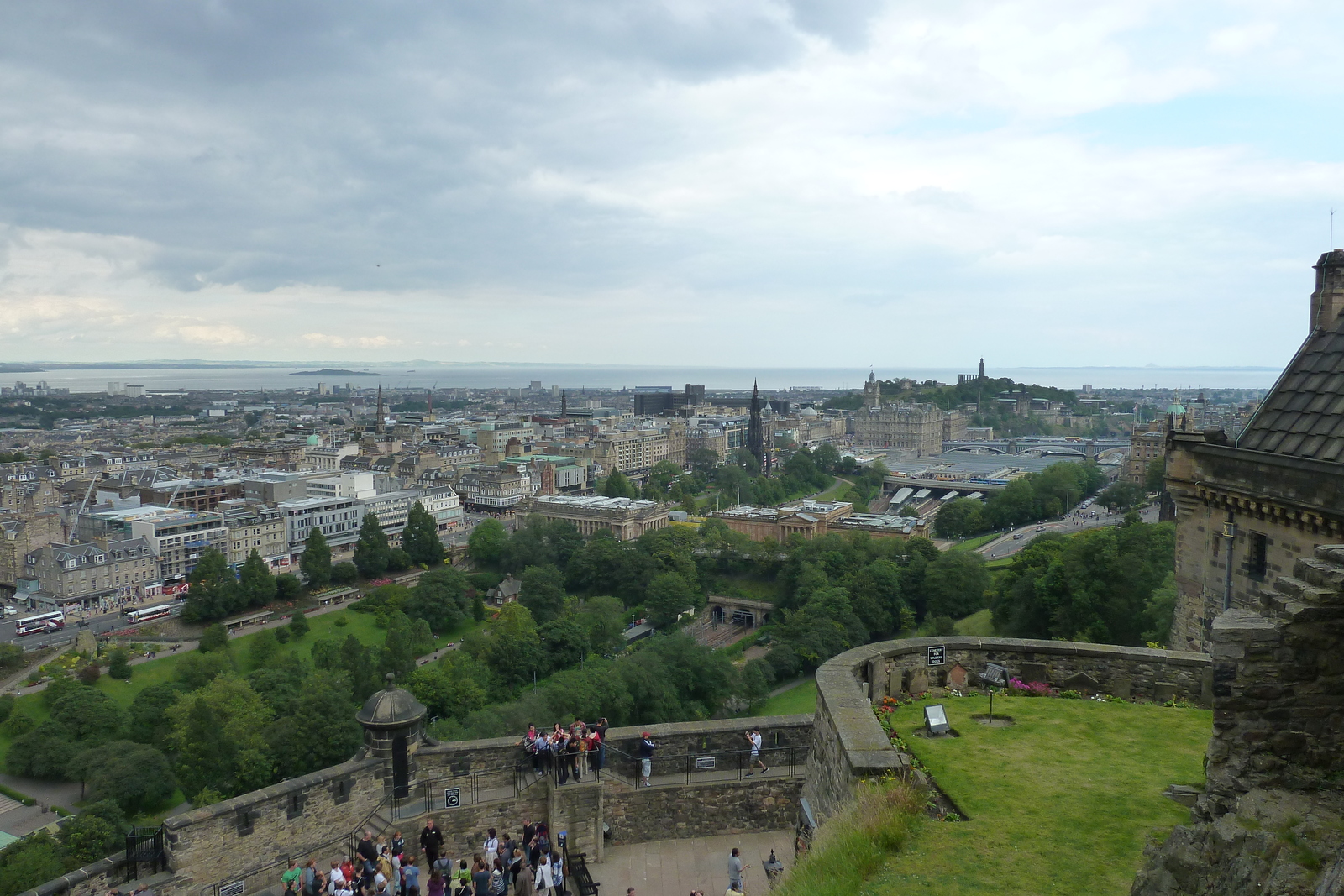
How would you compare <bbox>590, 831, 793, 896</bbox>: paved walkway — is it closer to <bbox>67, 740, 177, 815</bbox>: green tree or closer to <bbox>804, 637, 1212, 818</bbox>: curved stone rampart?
<bbox>804, 637, 1212, 818</bbox>: curved stone rampart

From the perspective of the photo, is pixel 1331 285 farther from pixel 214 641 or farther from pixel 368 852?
pixel 214 641

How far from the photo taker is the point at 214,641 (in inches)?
1661

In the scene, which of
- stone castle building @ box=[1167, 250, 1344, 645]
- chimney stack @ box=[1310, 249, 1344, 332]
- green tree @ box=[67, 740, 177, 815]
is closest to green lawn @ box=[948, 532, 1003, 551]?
green tree @ box=[67, 740, 177, 815]

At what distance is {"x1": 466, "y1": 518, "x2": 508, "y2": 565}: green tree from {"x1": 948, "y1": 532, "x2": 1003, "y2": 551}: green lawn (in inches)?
1190

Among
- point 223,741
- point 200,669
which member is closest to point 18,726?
point 200,669

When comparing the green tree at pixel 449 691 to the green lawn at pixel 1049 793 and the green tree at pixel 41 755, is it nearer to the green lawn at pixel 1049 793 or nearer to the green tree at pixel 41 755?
the green tree at pixel 41 755

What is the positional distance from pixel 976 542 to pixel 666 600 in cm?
2565

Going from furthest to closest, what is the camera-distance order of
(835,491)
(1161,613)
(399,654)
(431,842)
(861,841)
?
(835,491)
(399,654)
(1161,613)
(431,842)
(861,841)

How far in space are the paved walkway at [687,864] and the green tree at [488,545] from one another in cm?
5265

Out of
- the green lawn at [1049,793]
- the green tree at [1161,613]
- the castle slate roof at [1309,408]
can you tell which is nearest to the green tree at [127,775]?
the green tree at [1161,613]

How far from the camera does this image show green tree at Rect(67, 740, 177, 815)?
26.2 m

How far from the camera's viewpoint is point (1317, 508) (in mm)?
6566

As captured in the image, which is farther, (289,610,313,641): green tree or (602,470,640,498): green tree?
(602,470,640,498): green tree

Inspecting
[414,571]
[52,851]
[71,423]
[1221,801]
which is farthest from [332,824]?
[71,423]
